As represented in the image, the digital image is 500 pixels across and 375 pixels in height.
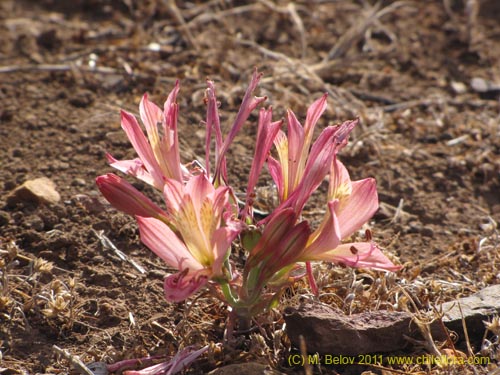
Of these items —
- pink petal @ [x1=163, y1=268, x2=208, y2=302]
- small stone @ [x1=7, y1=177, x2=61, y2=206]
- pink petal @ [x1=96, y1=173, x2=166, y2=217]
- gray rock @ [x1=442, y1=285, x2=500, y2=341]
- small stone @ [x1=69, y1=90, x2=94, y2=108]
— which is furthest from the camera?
small stone @ [x1=69, y1=90, x2=94, y2=108]

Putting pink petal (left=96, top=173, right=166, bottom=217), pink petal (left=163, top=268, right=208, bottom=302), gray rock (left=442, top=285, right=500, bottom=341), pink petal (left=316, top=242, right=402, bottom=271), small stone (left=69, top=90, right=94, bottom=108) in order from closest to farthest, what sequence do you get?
1. pink petal (left=163, top=268, right=208, bottom=302)
2. pink petal (left=316, top=242, right=402, bottom=271)
3. pink petal (left=96, top=173, right=166, bottom=217)
4. gray rock (left=442, top=285, right=500, bottom=341)
5. small stone (left=69, top=90, right=94, bottom=108)

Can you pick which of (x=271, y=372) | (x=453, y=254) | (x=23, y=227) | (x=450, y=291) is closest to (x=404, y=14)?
(x=453, y=254)

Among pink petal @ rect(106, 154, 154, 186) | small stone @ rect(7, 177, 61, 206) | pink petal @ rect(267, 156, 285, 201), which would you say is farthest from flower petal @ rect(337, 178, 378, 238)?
small stone @ rect(7, 177, 61, 206)

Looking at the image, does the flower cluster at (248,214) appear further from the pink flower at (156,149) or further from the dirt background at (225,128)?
the dirt background at (225,128)

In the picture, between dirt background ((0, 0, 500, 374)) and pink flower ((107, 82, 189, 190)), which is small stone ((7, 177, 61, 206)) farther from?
pink flower ((107, 82, 189, 190))

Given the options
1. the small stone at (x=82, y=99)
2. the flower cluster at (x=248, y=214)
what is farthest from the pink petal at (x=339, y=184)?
the small stone at (x=82, y=99)

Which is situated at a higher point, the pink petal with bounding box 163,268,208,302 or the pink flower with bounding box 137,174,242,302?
the pink flower with bounding box 137,174,242,302

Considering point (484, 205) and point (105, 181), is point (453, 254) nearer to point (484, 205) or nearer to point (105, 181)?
point (484, 205)
